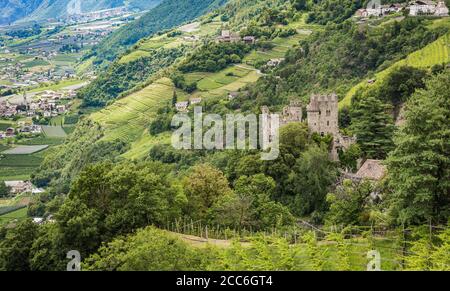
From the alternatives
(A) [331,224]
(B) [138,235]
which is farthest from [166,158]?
(B) [138,235]

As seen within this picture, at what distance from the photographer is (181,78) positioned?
90.2 metres

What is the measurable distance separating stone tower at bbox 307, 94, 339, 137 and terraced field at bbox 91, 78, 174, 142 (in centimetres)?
4456

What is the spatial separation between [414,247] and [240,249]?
6.05m

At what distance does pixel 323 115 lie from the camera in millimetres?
39062

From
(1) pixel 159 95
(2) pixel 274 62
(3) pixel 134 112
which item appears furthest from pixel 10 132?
(2) pixel 274 62

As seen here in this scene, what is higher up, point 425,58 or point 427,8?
point 427,8

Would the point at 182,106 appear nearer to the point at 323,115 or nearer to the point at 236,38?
the point at 236,38

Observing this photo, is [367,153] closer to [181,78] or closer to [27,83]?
[181,78]

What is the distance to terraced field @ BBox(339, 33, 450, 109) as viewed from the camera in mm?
52728

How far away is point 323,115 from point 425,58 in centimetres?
2157

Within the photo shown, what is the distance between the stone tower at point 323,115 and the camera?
39.0 metres

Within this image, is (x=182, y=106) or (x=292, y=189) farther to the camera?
(x=182, y=106)

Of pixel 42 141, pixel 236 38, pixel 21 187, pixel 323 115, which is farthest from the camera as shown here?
pixel 42 141
